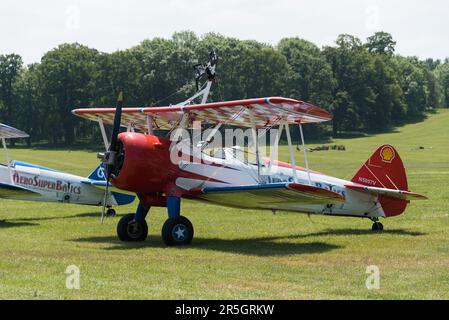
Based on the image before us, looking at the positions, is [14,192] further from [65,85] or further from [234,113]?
[65,85]

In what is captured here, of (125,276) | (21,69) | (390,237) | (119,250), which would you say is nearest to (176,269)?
(125,276)

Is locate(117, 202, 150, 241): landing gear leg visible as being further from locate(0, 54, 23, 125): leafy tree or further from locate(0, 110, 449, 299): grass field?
locate(0, 54, 23, 125): leafy tree

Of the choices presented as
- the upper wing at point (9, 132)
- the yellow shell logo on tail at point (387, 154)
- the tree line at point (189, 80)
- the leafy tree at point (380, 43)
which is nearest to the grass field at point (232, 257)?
the yellow shell logo on tail at point (387, 154)

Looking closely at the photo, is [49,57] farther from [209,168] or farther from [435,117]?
[209,168]

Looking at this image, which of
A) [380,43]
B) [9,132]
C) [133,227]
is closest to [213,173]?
[133,227]

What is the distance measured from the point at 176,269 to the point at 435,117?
109 metres

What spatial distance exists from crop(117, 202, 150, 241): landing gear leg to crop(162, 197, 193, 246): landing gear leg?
3.64ft

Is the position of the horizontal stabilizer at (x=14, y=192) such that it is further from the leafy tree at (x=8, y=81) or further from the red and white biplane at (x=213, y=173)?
the leafy tree at (x=8, y=81)

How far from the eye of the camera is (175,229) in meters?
14.2

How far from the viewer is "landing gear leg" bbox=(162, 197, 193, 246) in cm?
1419

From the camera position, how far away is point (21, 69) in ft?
372

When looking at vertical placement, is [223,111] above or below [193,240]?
above

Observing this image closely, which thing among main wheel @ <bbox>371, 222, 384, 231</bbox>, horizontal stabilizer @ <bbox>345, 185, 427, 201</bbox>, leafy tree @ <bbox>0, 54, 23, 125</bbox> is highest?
leafy tree @ <bbox>0, 54, 23, 125</bbox>

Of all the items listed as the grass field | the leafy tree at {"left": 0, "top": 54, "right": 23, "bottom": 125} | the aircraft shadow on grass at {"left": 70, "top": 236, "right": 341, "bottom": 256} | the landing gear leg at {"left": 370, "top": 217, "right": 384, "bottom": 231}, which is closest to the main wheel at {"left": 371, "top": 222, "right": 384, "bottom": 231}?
the landing gear leg at {"left": 370, "top": 217, "right": 384, "bottom": 231}
